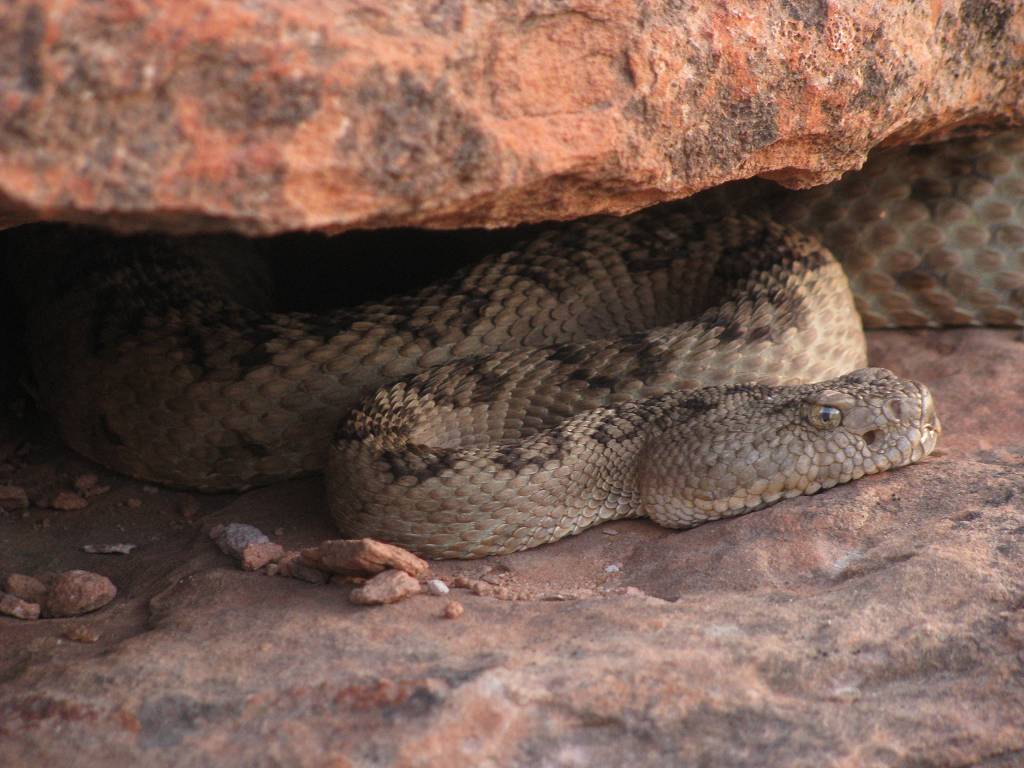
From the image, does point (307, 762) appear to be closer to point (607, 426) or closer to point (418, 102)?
point (418, 102)

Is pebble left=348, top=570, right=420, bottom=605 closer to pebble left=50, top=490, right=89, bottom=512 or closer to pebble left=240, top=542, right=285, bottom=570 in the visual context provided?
pebble left=240, top=542, right=285, bottom=570

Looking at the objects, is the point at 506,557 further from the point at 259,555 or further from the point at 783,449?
the point at 783,449

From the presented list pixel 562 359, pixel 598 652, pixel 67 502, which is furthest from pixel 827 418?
pixel 67 502

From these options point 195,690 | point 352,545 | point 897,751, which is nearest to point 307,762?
point 195,690

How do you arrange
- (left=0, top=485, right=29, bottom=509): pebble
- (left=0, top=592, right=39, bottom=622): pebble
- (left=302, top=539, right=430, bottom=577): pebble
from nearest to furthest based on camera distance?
(left=302, top=539, right=430, bottom=577): pebble < (left=0, top=592, right=39, bottom=622): pebble < (left=0, top=485, right=29, bottom=509): pebble

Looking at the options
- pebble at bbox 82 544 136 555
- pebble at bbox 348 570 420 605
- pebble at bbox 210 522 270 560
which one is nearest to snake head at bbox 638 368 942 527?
pebble at bbox 348 570 420 605

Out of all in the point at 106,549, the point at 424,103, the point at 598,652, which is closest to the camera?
the point at 424,103
